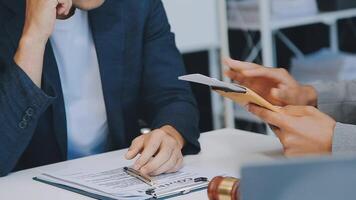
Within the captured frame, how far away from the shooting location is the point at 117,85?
159 cm

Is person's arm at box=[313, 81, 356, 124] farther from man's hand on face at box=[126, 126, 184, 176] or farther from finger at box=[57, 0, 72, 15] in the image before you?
finger at box=[57, 0, 72, 15]

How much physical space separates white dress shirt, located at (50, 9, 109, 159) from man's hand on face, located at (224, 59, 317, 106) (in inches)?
13.9

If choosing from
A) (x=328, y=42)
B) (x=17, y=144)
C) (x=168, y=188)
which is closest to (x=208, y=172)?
(x=168, y=188)

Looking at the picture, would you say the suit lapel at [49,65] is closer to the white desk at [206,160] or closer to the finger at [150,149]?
the white desk at [206,160]

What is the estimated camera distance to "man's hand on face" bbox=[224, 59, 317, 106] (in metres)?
1.39

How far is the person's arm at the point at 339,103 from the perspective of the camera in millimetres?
1446

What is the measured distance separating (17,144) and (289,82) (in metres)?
0.58

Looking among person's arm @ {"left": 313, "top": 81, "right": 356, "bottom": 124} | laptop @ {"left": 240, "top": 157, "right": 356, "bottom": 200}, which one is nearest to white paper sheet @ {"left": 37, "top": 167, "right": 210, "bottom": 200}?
person's arm @ {"left": 313, "top": 81, "right": 356, "bottom": 124}

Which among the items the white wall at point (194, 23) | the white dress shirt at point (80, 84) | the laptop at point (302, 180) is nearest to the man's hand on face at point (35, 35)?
the white dress shirt at point (80, 84)

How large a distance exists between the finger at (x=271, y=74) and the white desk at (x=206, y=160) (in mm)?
149

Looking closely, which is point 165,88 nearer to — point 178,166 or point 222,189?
point 178,166

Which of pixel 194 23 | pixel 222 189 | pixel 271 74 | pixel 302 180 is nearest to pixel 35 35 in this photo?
pixel 271 74

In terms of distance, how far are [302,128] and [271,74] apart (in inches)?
10.4

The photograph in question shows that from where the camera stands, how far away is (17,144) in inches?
52.4
